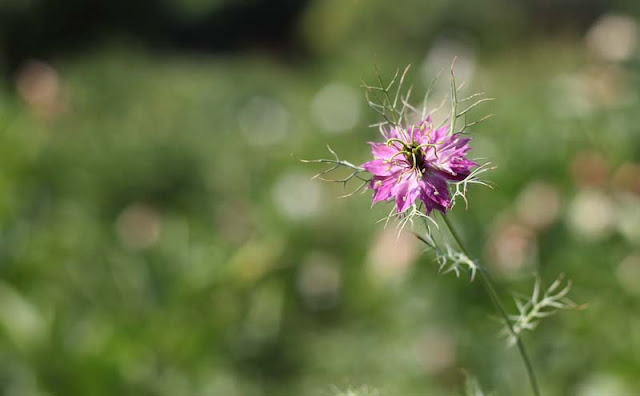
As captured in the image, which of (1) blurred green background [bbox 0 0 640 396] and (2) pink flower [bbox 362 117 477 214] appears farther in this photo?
(1) blurred green background [bbox 0 0 640 396]

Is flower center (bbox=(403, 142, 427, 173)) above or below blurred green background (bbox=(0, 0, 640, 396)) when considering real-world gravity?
below

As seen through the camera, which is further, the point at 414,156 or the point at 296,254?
the point at 296,254

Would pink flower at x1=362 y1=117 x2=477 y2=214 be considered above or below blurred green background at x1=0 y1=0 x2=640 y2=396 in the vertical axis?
below

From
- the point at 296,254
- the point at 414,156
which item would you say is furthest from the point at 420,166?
the point at 296,254

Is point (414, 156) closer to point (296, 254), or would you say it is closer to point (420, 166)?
point (420, 166)

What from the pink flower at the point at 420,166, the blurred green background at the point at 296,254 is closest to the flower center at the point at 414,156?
the pink flower at the point at 420,166

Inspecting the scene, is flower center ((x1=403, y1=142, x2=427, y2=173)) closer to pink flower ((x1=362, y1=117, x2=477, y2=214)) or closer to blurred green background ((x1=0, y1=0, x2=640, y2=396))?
pink flower ((x1=362, y1=117, x2=477, y2=214))

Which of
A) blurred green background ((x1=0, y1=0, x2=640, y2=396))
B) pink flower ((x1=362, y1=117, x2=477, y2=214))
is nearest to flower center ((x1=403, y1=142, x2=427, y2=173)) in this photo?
pink flower ((x1=362, y1=117, x2=477, y2=214))
